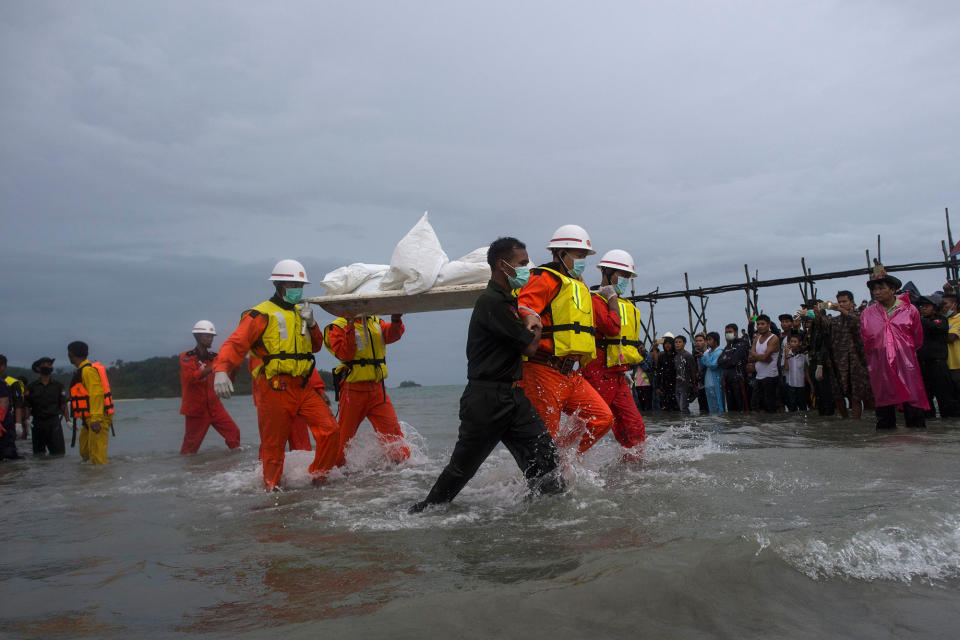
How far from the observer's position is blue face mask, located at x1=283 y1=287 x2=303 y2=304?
667 centimetres

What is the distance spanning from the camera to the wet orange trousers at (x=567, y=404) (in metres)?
5.14

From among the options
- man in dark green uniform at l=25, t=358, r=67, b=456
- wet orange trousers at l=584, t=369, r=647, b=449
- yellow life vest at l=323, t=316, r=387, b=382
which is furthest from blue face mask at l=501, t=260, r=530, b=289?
man in dark green uniform at l=25, t=358, r=67, b=456

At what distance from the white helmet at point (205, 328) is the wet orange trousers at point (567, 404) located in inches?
316

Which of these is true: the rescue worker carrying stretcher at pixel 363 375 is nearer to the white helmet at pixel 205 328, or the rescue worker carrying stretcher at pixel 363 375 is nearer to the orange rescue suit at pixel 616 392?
the orange rescue suit at pixel 616 392

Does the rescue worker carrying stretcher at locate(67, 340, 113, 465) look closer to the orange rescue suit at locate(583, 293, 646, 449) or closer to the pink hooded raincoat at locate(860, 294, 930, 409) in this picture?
the orange rescue suit at locate(583, 293, 646, 449)

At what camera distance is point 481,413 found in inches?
176

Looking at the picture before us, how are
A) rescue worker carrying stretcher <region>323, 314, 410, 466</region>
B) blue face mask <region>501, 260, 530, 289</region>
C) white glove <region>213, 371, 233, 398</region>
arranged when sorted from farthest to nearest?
1. rescue worker carrying stretcher <region>323, 314, 410, 466</region>
2. white glove <region>213, 371, 233, 398</region>
3. blue face mask <region>501, 260, 530, 289</region>

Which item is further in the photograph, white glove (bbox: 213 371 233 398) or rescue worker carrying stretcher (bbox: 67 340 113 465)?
rescue worker carrying stretcher (bbox: 67 340 113 465)

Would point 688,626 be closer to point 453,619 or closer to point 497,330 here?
point 453,619

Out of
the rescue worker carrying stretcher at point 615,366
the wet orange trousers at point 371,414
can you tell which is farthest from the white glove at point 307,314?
the rescue worker carrying stretcher at point 615,366

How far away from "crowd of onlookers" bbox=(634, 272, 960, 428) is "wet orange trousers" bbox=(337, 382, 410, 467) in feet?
18.6

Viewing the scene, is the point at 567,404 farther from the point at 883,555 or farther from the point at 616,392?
the point at 883,555

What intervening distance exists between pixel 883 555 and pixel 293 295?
5.27m

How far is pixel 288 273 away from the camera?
6738 millimetres
